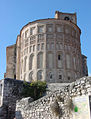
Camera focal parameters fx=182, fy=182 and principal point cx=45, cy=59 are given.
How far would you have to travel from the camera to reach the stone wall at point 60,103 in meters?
6.15

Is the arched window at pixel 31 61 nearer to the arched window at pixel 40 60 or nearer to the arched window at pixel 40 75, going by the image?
the arched window at pixel 40 60

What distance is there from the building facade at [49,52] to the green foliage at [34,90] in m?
8.83

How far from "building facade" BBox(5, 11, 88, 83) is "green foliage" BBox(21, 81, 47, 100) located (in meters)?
8.83

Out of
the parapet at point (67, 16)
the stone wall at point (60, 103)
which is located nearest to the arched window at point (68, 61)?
the parapet at point (67, 16)

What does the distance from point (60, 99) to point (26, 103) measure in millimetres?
3840

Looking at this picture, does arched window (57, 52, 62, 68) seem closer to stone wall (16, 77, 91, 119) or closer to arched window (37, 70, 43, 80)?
arched window (37, 70, 43, 80)

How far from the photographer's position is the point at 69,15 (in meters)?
36.7

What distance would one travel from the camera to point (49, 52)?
27.4 metres

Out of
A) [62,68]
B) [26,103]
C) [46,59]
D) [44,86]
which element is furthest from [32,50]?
[26,103]

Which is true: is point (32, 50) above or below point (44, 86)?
above

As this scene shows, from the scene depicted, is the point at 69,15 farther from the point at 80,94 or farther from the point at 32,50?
the point at 80,94

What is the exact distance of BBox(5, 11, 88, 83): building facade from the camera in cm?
2647

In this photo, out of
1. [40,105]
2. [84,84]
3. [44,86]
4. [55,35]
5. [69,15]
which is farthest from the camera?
[69,15]

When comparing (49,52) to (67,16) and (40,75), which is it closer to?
(40,75)
